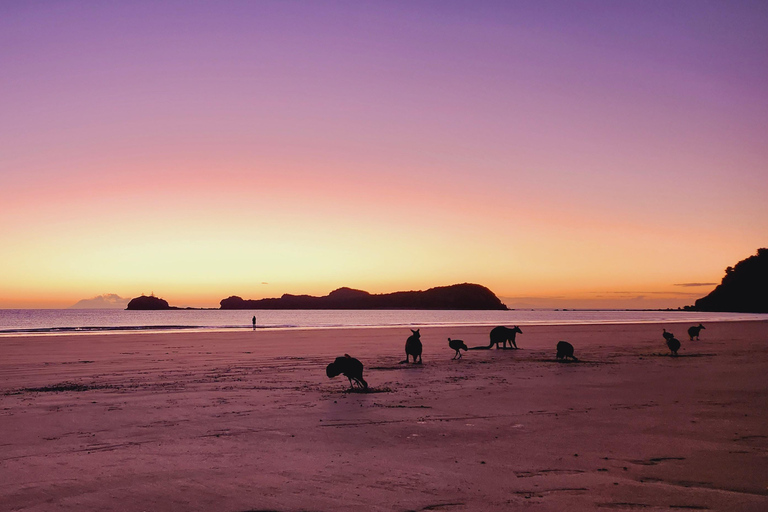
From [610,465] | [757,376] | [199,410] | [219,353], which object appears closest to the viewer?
[610,465]

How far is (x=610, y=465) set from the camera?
25.5ft

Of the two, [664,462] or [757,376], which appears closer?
[664,462]

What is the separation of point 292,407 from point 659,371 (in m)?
13.1

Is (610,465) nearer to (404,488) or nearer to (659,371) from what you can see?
(404,488)

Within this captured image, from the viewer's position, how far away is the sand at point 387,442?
654 cm

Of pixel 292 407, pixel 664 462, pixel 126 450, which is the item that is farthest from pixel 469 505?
pixel 292 407

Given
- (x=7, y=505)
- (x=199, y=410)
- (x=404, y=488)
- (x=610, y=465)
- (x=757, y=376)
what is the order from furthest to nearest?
(x=757, y=376) < (x=199, y=410) < (x=610, y=465) < (x=404, y=488) < (x=7, y=505)

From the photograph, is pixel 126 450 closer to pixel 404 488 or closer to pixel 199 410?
pixel 199 410

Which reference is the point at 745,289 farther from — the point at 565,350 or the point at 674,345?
the point at 565,350

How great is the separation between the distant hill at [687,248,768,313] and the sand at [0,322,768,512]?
178 m

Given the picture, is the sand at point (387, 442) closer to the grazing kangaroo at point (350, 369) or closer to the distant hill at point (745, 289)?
the grazing kangaroo at point (350, 369)

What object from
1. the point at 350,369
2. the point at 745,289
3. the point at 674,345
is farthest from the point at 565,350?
the point at 745,289

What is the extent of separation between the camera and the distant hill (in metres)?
167

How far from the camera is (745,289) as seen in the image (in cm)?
17350
